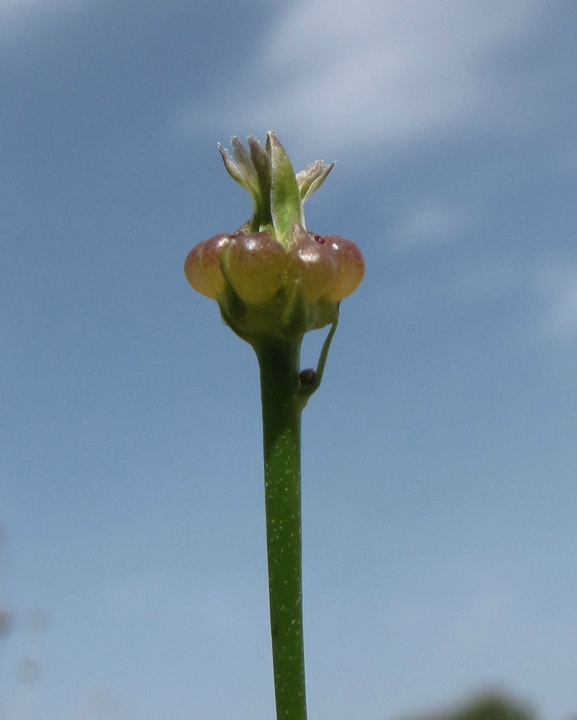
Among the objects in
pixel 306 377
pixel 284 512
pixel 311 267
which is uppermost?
pixel 311 267

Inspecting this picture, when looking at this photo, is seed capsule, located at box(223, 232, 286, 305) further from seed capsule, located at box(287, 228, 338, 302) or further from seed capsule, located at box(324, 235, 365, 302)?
seed capsule, located at box(324, 235, 365, 302)

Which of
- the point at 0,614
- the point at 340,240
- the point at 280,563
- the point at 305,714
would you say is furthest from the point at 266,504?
the point at 0,614

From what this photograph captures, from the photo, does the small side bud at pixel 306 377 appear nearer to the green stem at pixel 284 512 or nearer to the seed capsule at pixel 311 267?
the green stem at pixel 284 512

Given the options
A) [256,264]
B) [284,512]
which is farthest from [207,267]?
[284,512]

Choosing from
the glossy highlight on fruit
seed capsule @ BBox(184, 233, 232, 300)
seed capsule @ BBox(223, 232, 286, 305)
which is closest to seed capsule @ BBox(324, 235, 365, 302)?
the glossy highlight on fruit

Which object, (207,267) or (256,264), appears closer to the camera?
(256,264)

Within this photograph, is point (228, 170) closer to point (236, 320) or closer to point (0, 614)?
point (236, 320)

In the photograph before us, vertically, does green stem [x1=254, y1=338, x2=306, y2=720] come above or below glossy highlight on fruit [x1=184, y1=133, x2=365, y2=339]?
below

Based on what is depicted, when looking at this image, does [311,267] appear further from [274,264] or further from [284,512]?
[284,512]

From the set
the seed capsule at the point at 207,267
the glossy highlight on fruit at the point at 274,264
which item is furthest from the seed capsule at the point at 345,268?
the seed capsule at the point at 207,267

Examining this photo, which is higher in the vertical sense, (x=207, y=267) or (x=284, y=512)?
(x=207, y=267)
